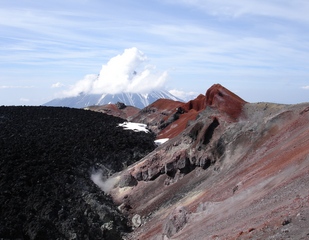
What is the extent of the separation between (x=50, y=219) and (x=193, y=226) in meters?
17.1

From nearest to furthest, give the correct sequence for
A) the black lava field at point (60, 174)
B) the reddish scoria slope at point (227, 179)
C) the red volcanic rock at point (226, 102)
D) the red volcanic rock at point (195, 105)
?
the reddish scoria slope at point (227, 179) < the black lava field at point (60, 174) < the red volcanic rock at point (226, 102) < the red volcanic rock at point (195, 105)

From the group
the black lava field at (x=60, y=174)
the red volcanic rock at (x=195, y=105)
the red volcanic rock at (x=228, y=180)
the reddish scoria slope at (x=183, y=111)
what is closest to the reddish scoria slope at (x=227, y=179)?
the red volcanic rock at (x=228, y=180)

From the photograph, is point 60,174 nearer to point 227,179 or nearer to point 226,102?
point 227,179

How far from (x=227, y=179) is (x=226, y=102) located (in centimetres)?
2062

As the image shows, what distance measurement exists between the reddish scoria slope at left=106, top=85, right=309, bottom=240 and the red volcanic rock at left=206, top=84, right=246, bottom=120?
0.14 m

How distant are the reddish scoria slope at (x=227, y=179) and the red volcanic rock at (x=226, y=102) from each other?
0.46 feet

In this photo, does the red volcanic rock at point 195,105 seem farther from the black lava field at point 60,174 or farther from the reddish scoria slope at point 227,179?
the reddish scoria slope at point 227,179

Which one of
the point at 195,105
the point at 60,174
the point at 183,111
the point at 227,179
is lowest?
the point at 60,174

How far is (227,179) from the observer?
34.4 m

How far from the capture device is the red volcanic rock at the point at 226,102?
165 feet

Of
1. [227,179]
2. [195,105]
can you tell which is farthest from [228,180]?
[195,105]

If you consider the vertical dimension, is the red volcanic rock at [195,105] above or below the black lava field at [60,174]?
above

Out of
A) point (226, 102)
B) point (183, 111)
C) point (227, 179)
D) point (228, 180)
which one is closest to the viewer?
point (228, 180)

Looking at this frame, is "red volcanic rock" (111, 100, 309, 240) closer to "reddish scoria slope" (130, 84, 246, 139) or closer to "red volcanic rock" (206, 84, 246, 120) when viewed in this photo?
"red volcanic rock" (206, 84, 246, 120)
